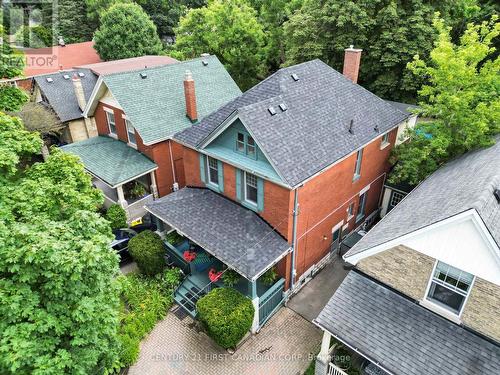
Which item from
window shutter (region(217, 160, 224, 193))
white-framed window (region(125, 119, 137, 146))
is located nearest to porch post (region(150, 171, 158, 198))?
white-framed window (region(125, 119, 137, 146))

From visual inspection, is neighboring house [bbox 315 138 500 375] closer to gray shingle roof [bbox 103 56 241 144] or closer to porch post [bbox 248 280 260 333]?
porch post [bbox 248 280 260 333]

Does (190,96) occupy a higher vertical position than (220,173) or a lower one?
higher

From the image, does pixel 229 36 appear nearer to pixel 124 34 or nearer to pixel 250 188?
pixel 124 34

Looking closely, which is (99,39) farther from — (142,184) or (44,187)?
(44,187)

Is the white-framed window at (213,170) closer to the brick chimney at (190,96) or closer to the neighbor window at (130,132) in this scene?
the brick chimney at (190,96)

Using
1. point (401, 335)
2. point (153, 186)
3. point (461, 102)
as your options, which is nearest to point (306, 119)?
point (461, 102)

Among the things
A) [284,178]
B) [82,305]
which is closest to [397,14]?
[284,178]

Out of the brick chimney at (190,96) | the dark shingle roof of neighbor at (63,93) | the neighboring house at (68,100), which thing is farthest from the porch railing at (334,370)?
the dark shingle roof of neighbor at (63,93)
